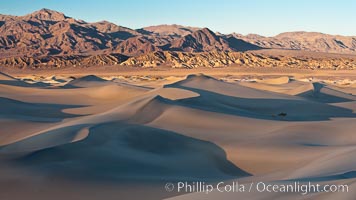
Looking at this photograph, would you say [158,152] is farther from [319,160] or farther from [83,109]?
[83,109]

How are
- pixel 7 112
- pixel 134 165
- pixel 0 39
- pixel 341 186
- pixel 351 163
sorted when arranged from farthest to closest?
pixel 0 39 < pixel 7 112 < pixel 134 165 < pixel 351 163 < pixel 341 186

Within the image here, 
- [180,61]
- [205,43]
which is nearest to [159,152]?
[180,61]

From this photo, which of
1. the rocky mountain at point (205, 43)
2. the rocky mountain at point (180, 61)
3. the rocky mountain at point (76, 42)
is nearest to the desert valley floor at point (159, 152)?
the rocky mountain at point (180, 61)

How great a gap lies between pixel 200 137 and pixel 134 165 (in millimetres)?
4252

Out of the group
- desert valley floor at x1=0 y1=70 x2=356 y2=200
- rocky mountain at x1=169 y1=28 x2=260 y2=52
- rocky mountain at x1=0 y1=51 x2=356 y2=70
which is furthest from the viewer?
rocky mountain at x1=169 y1=28 x2=260 y2=52

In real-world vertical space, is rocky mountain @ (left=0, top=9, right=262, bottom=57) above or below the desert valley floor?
above

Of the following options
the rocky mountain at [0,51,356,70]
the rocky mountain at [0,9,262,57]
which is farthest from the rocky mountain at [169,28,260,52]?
the rocky mountain at [0,51,356,70]

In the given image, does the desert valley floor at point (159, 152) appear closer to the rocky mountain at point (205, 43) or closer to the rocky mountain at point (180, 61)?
the rocky mountain at point (180, 61)

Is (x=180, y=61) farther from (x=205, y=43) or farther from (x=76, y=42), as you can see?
(x=76, y=42)

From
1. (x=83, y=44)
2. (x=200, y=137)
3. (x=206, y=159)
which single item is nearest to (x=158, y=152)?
(x=206, y=159)

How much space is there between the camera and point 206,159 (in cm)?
1152

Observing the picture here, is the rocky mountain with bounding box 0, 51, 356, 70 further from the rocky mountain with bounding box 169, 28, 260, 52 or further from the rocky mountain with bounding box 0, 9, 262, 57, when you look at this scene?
the rocky mountain with bounding box 169, 28, 260, 52

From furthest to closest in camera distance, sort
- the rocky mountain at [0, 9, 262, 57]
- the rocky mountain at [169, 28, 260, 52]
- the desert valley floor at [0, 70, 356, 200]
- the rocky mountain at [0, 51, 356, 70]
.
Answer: the rocky mountain at [169, 28, 260, 52] → the rocky mountain at [0, 9, 262, 57] → the rocky mountain at [0, 51, 356, 70] → the desert valley floor at [0, 70, 356, 200]

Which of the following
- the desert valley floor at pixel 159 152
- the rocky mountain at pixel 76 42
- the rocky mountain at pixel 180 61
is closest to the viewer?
the desert valley floor at pixel 159 152
